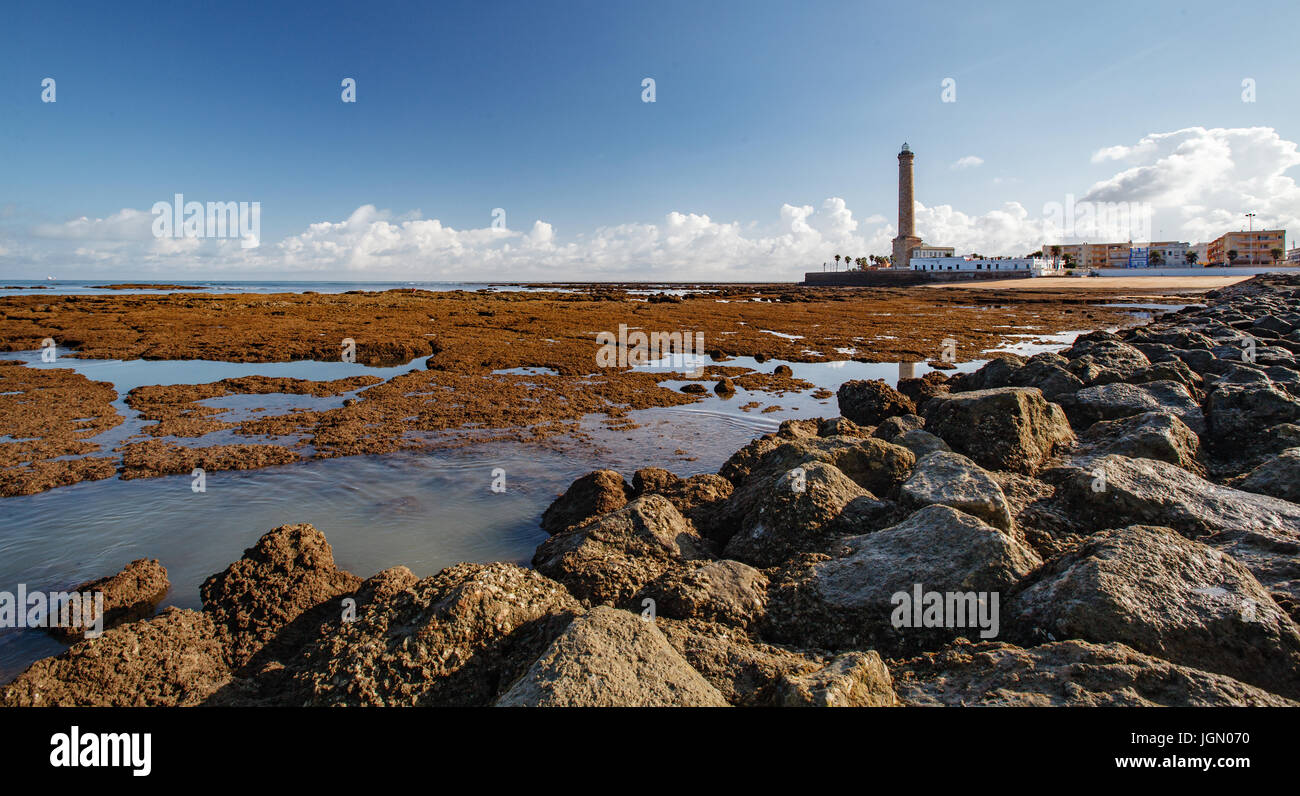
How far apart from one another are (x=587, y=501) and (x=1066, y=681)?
18.4 ft

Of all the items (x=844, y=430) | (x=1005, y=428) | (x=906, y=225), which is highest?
(x=906, y=225)

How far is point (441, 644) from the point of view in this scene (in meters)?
3.93

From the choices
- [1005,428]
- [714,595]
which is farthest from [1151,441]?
[714,595]

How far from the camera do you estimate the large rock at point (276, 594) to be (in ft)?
15.9

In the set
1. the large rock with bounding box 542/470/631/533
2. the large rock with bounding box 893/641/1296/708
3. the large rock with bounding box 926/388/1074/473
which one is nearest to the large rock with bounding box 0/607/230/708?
the large rock with bounding box 542/470/631/533

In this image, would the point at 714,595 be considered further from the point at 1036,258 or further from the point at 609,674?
the point at 1036,258

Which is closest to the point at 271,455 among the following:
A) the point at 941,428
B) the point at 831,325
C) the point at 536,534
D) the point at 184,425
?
the point at 184,425

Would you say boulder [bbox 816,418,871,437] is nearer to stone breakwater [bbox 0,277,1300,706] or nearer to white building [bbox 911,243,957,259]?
stone breakwater [bbox 0,277,1300,706]

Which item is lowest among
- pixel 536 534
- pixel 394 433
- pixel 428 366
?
pixel 536 534

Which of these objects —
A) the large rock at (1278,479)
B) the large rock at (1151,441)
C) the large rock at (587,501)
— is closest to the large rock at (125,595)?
the large rock at (587,501)

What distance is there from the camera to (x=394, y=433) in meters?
12.7

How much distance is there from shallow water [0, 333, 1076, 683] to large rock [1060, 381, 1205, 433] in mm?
5772
